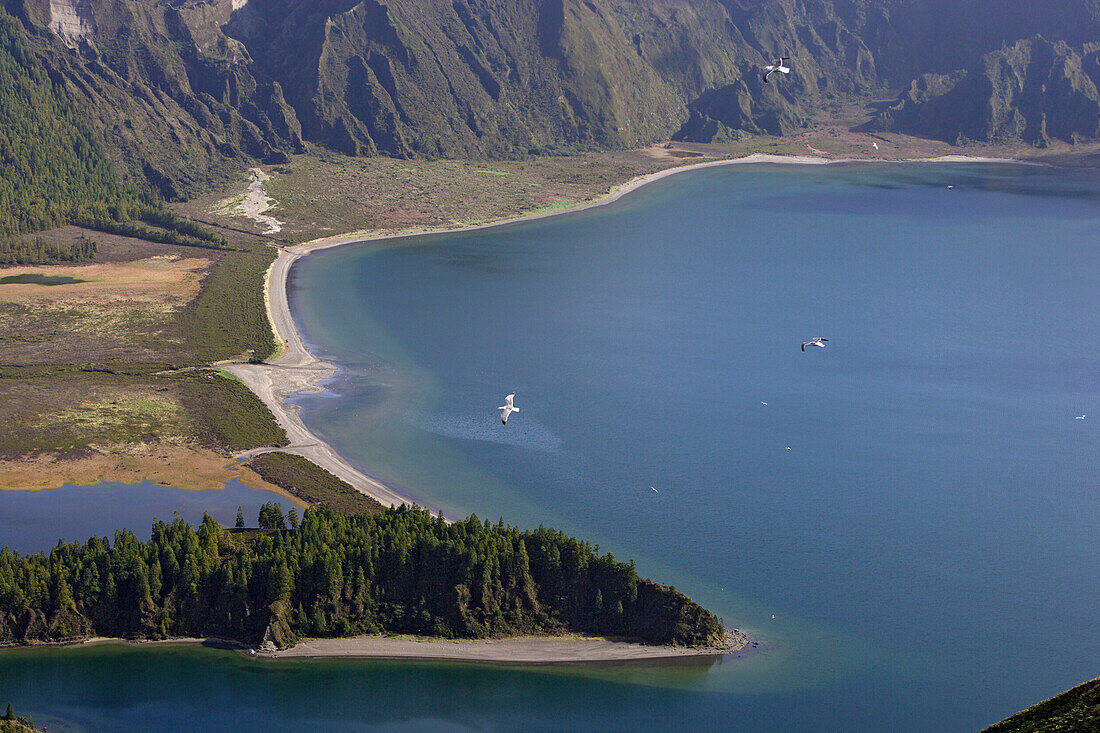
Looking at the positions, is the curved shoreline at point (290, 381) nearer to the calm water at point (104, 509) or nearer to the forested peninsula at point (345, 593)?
the calm water at point (104, 509)

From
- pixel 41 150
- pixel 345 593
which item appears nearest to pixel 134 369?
pixel 345 593

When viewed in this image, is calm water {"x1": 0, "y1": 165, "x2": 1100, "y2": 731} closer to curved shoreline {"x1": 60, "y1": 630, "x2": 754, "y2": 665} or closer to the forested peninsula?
→ curved shoreline {"x1": 60, "y1": 630, "x2": 754, "y2": 665}

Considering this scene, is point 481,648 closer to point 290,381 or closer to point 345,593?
point 345,593

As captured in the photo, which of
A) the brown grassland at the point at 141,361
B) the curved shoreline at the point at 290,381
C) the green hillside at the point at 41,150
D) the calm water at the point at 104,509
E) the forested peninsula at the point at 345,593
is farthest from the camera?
the green hillside at the point at 41,150

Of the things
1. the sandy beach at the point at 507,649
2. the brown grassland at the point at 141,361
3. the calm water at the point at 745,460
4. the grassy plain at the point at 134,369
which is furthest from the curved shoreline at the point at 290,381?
the sandy beach at the point at 507,649

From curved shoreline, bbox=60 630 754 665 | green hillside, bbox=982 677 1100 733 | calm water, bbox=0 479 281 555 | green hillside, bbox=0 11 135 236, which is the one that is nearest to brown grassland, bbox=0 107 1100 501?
calm water, bbox=0 479 281 555
